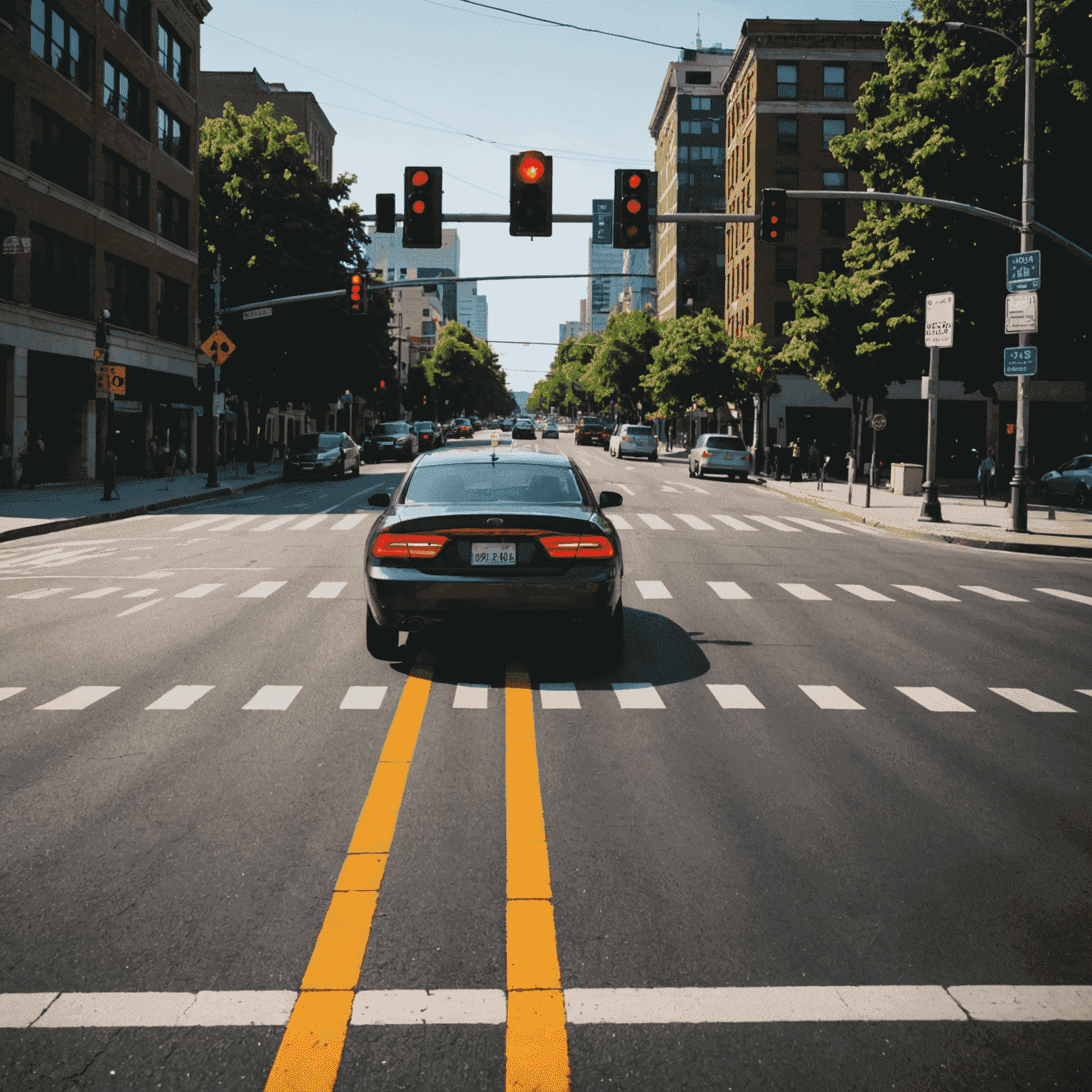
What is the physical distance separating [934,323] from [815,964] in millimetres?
21975

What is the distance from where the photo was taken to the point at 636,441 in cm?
5747

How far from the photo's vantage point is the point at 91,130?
35938 millimetres

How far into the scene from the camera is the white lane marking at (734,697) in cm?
743

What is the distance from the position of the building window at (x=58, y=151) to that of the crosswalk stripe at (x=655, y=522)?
20.7m

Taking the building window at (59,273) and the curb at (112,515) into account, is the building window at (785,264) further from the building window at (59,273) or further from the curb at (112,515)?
the building window at (59,273)

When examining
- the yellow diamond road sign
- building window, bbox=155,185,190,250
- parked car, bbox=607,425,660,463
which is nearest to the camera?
the yellow diamond road sign

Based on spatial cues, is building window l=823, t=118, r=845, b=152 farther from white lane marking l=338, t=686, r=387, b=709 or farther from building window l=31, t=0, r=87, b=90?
white lane marking l=338, t=686, r=387, b=709

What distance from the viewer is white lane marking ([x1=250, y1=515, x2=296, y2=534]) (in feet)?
70.3

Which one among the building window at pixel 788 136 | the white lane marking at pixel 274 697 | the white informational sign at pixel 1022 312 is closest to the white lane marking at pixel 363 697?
the white lane marking at pixel 274 697

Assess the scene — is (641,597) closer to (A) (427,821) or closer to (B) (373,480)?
(A) (427,821)

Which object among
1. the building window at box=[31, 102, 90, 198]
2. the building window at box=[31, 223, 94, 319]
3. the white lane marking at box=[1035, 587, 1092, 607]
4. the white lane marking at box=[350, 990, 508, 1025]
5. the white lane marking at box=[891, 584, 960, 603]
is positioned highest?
the building window at box=[31, 102, 90, 198]

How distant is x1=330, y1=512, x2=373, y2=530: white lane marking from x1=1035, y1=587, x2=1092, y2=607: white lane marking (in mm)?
11907

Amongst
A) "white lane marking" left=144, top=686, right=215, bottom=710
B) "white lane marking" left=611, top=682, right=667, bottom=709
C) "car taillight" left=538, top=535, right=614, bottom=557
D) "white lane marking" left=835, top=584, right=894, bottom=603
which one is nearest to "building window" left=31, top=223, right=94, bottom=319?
"white lane marking" left=835, top=584, right=894, bottom=603

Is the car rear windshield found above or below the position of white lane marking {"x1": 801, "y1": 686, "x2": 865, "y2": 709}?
above
